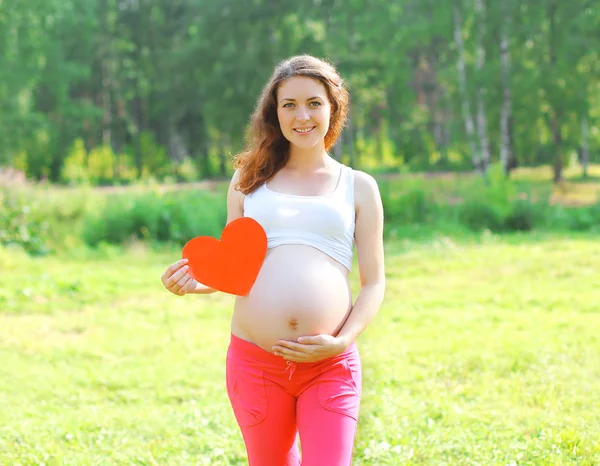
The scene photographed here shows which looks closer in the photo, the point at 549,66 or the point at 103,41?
the point at 549,66

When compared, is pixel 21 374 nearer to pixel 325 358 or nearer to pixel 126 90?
pixel 325 358

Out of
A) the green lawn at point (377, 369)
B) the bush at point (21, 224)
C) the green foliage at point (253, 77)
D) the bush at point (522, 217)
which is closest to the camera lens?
the green lawn at point (377, 369)

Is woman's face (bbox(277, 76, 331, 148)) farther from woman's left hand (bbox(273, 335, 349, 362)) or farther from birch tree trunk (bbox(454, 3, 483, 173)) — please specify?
birch tree trunk (bbox(454, 3, 483, 173))

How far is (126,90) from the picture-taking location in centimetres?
2992

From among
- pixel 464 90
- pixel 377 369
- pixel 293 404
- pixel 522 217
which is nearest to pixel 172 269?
pixel 293 404

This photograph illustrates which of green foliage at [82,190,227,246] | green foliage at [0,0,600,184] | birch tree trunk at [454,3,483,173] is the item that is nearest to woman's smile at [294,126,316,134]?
green foliage at [82,190,227,246]

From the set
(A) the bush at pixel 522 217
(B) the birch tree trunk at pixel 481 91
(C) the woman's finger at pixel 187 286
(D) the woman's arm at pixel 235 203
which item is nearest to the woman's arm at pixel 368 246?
(D) the woman's arm at pixel 235 203

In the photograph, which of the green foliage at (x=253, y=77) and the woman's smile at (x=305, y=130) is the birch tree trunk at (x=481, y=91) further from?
the woman's smile at (x=305, y=130)

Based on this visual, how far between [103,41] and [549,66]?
18096 millimetres

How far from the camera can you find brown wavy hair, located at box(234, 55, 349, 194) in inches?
84.4

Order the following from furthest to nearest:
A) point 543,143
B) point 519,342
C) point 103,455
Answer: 1. point 543,143
2. point 519,342
3. point 103,455

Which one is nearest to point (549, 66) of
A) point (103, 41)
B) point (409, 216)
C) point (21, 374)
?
point (409, 216)

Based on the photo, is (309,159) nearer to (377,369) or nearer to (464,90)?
(377,369)

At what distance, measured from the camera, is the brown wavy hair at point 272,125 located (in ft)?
7.04
